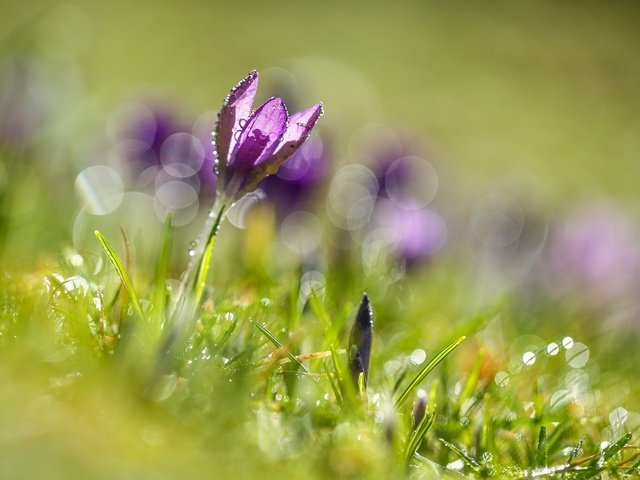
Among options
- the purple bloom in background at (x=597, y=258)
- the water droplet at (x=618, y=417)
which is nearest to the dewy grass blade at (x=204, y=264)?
the water droplet at (x=618, y=417)

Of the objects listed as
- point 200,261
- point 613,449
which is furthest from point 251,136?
point 613,449

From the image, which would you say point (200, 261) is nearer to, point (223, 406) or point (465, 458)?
point (223, 406)

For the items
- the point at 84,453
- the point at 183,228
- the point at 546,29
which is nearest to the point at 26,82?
the point at 183,228

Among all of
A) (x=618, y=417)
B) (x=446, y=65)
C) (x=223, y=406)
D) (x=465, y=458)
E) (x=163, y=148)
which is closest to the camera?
(x=223, y=406)

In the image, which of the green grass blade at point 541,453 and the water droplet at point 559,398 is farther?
the water droplet at point 559,398

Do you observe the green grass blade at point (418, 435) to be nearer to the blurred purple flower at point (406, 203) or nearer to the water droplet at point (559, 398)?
the water droplet at point (559, 398)
